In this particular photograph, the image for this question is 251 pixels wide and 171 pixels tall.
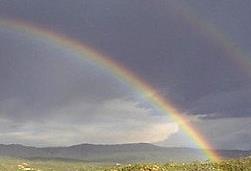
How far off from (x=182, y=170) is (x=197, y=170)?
147 cm

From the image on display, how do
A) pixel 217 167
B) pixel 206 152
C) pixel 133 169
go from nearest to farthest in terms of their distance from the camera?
pixel 133 169, pixel 217 167, pixel 206 152

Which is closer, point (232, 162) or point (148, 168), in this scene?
point (148, 168)

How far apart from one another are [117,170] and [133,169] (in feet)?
5.13

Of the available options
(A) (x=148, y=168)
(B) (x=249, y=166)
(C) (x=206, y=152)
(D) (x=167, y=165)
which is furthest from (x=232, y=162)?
(C) (x=206, y=152)

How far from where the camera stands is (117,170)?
34312 millimetres

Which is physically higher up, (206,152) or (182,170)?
(206,152)

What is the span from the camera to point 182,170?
34.6 m

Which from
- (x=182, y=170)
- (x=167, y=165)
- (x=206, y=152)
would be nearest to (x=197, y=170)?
(x=182, y=170)

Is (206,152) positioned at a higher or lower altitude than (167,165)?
higher

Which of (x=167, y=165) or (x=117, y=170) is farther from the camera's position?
(x=167, y=165)

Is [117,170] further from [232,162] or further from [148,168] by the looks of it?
[232,162]

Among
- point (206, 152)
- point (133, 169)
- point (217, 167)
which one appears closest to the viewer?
point (133, 169)

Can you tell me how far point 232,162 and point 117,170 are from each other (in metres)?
10.1

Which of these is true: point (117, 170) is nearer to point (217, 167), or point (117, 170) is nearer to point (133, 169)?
point (133, 169)
